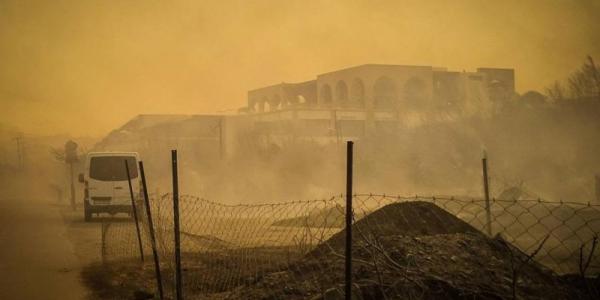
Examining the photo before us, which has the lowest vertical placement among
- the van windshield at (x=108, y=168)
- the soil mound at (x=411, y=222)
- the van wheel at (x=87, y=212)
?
the van wheel at (x=87, y=212)

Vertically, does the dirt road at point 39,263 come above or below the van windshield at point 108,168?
below

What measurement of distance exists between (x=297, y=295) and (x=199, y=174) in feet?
127

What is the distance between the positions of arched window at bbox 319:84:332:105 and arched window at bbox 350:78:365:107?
347 centimetres

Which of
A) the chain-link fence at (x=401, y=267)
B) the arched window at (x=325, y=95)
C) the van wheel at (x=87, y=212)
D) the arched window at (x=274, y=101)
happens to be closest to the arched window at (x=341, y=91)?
the arched window at (x=325, y=95)

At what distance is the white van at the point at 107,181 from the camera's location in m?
21.0

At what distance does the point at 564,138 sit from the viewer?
1373 inches

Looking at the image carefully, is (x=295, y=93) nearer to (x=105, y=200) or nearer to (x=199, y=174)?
(x=199, y=174)

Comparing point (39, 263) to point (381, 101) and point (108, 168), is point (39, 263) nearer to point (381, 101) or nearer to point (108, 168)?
point (108, 168)

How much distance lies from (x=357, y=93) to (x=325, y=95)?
4.05 meters

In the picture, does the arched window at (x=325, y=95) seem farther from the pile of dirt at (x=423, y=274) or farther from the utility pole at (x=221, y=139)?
the pile of dirt at (x=423, y=274)

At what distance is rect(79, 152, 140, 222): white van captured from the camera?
2095 centimetres

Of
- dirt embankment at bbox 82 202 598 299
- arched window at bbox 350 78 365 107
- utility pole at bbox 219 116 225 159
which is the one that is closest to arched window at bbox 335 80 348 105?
arched window at bbox 350 78 365 107

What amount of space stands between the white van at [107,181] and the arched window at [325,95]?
3498 cm

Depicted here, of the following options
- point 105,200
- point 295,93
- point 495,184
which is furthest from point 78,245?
point 295,93
